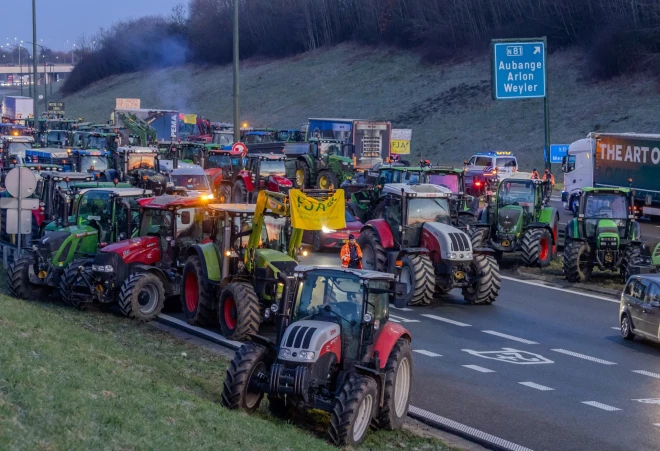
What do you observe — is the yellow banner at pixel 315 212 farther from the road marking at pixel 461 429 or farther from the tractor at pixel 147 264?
the road marking at pixel 461 429

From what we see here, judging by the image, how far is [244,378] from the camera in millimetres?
11719

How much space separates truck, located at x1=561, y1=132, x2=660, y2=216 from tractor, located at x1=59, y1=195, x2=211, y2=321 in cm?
2098

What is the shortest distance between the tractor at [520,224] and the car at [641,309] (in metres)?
7.76

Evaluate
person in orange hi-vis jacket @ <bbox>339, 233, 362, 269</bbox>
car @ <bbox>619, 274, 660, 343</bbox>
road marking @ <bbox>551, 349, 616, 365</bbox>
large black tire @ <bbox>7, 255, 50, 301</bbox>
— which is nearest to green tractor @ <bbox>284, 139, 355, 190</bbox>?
person in orange hi-vis jacket @ <bbox>339, 233, 362, 269</bbox>

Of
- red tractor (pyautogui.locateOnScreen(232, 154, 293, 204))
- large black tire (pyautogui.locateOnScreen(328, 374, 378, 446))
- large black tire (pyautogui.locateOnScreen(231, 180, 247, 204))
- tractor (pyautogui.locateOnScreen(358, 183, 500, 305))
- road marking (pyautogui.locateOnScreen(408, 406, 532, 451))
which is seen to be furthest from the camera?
large black tire (pyautogui.locateOnScreen(231, 180, 247, 204))

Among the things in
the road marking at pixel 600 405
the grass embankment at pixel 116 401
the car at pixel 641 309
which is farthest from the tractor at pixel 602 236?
the grass embankment at pixel 116 401

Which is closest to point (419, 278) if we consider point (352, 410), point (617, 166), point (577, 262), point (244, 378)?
point (577, 262)

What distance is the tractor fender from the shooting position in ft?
74.5

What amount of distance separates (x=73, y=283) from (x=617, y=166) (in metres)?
28.0

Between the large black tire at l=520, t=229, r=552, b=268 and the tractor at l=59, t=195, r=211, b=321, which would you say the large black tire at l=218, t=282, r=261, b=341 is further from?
the large black tire at l=520, t=229, r=552, b=268

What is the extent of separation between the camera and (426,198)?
2264 centimetres

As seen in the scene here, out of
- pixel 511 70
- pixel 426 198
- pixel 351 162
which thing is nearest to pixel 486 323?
pixel 426 198

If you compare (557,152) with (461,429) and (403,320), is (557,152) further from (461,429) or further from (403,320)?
(461,429)

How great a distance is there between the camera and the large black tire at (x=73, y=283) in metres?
19.7
